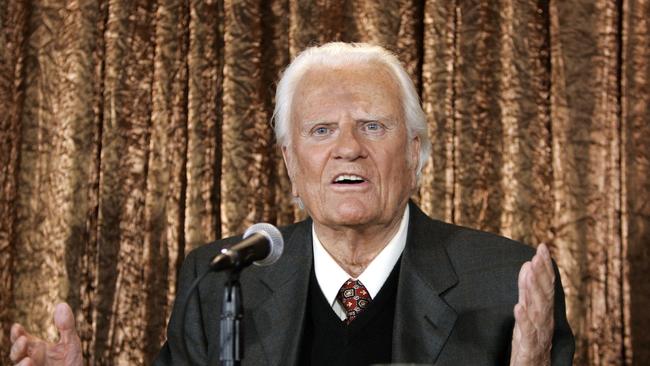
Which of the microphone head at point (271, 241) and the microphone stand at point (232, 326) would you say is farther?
the microphone head at point (271, 241)

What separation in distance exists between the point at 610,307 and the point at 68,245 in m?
1.92

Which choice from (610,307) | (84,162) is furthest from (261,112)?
(610,307)

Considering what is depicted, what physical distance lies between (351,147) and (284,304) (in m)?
0.47

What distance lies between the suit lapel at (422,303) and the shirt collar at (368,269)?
49 mm

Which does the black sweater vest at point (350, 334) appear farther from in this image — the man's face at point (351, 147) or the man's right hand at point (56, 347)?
the man's right hand at point (56, 347)

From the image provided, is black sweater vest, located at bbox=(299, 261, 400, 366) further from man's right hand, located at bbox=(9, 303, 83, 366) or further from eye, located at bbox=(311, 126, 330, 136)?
man's right hand, located at bbox=(9, 303, 83, 366)

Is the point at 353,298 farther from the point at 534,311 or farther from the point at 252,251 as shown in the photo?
the point at 252,251

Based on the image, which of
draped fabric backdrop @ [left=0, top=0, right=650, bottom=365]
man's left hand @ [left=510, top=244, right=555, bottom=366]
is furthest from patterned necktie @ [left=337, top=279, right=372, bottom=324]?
draped fabric backdrop @ [left=0, top=0, right=650, bottom=365]

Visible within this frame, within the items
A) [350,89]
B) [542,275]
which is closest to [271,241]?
[542,275]

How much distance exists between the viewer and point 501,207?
3326 millimetres

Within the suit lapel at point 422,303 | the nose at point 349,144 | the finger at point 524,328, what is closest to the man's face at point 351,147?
the nose at point 349,144

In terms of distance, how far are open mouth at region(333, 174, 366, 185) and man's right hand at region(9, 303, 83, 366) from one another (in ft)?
2.53

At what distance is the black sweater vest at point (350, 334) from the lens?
8.11 feet

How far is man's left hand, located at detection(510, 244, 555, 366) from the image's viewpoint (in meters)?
2.05
